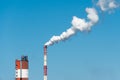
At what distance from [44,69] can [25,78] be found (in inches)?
180

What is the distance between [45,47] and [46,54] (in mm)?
1526

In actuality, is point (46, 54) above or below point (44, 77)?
above

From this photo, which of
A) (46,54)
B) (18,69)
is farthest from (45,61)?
(18,69)

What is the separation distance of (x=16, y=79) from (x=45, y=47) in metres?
7.58

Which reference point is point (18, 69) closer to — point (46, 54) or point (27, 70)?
point (27, 70)

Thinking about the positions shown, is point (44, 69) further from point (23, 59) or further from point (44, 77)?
point (23, 59)

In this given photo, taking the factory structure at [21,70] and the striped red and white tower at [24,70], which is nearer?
the factory structure at [21,70]

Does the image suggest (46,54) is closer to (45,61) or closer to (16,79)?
(45,61)

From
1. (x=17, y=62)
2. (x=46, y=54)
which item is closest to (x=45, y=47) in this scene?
(x=46, y=54)

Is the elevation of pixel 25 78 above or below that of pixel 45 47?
below

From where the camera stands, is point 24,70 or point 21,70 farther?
point 24,70

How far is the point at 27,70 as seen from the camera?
2648 inches

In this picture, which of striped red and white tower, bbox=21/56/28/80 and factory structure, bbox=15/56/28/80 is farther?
striped red and white tower, bbox=21/56/28/80

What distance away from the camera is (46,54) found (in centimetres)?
6512
